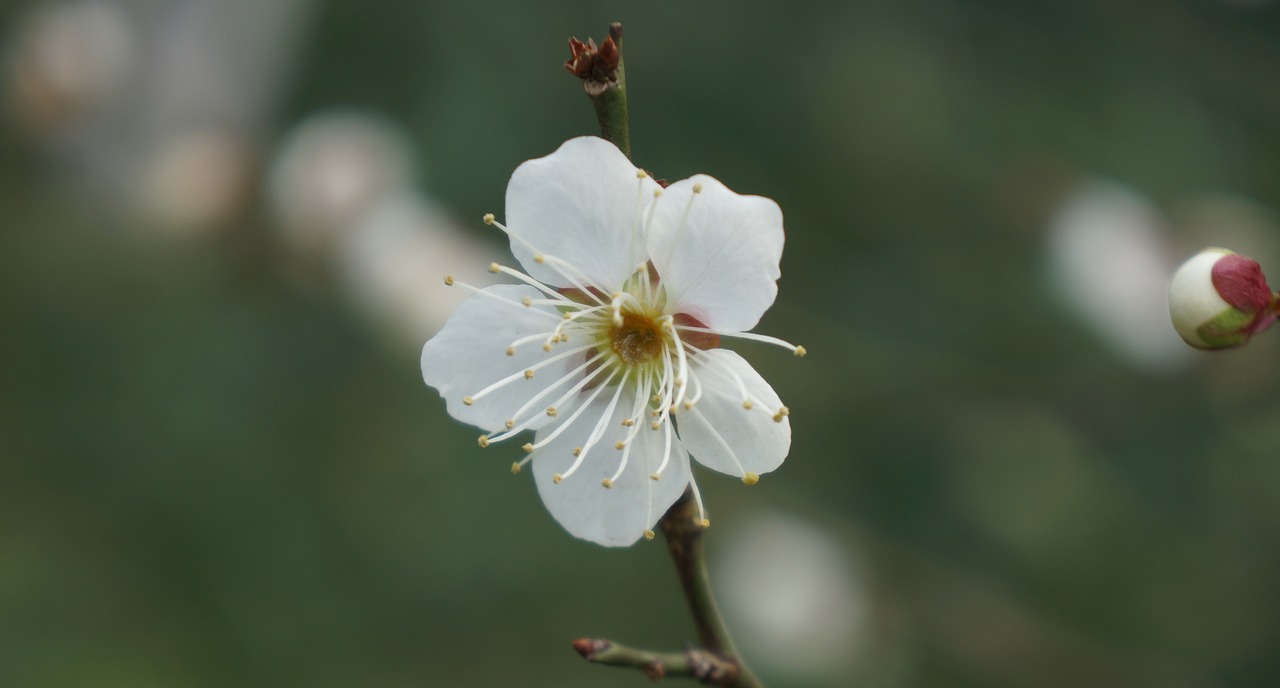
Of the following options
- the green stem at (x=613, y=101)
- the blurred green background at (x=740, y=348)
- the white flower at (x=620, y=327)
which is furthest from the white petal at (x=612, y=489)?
the blurred green background at (x=740, y=348)

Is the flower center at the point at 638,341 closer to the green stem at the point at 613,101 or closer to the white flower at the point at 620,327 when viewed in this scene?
the white flower at the point at 620,327

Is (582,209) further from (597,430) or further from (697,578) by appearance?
(697,578)

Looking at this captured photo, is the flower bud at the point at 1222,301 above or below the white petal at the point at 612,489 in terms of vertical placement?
above

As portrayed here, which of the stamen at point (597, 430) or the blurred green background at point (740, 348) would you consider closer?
the stamen at point (597, 430)

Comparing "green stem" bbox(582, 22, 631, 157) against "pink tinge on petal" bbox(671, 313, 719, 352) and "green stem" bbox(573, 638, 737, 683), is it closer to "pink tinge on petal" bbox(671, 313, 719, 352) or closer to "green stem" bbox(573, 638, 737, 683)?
"pink tinge on petal" bbox(671, 313, 719, 352)

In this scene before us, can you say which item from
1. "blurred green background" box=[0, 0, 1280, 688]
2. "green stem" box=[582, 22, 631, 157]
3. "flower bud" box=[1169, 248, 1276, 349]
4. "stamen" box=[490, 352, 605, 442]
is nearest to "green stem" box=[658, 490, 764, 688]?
"stamen" box=[490, 352, 605, 442]

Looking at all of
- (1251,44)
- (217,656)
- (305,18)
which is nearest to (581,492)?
(217,656)

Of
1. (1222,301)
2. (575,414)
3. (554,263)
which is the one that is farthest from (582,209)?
(1222,301)
